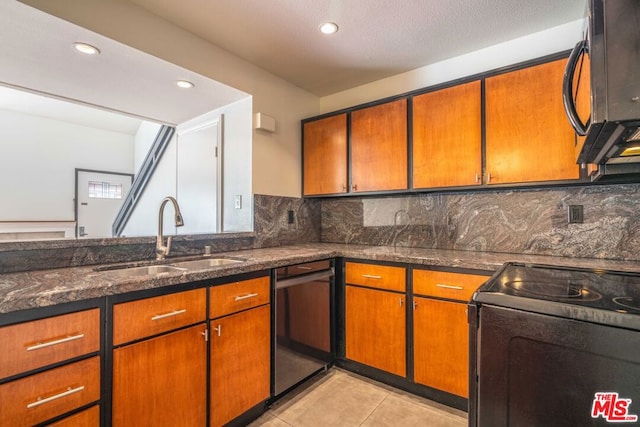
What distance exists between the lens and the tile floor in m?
1.83

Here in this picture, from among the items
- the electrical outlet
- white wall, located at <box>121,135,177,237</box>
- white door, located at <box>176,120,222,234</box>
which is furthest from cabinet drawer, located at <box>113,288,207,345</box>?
the electrical outlet

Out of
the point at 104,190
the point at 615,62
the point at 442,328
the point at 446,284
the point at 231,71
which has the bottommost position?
the point at 442,328

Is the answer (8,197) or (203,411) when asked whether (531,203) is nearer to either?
(203,411)

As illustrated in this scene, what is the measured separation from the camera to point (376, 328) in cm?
224

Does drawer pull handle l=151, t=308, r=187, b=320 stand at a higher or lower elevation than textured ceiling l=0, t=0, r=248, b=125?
lower

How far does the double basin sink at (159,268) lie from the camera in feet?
5.43

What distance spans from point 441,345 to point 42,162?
631cm

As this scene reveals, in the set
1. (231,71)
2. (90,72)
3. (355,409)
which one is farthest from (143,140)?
(355,409)

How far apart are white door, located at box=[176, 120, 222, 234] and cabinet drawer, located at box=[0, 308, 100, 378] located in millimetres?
1764

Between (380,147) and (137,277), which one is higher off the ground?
(380,147)

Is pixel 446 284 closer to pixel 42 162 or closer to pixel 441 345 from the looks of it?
pixel 441 345

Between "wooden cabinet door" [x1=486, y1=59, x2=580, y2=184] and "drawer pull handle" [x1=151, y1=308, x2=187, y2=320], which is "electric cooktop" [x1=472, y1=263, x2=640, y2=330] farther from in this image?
"drawer pull handle" [x1=151, y1=308, x2=187, y2=320]

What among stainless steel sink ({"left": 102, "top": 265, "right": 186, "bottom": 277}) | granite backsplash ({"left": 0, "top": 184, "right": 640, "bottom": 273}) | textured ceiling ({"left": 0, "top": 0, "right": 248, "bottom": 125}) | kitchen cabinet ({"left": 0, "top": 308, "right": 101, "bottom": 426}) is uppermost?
textured ceiling ({"left": 0, "top": 0, "right": 248, "bottom": 125})

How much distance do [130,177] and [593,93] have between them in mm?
6882
